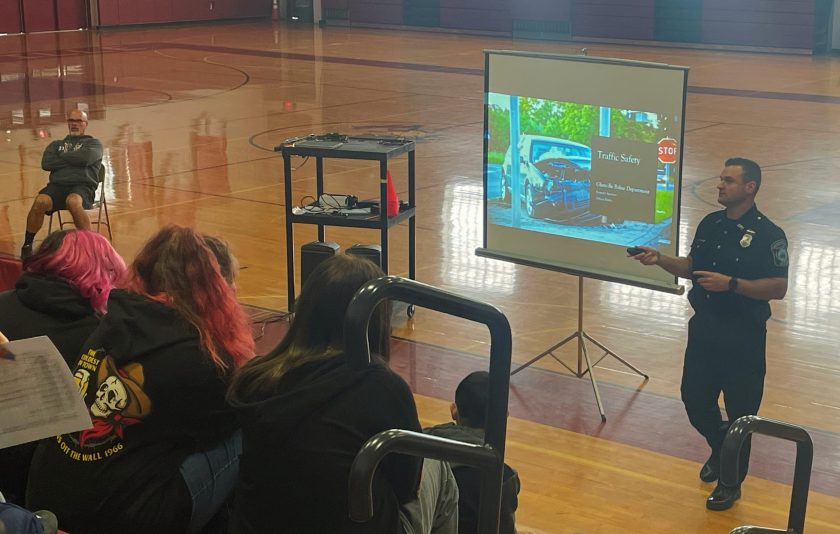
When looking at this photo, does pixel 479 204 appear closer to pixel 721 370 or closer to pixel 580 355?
pixel 580 355

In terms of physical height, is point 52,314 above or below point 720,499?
above

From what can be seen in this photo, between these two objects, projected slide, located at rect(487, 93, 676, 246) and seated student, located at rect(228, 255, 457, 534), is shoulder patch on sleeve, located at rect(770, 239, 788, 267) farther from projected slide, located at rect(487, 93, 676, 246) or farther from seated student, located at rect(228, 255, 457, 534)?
seated student, located at rect(228, 255, 457, 534)

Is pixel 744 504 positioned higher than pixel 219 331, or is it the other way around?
pixel 219 331

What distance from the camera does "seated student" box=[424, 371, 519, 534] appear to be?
3.19 metres

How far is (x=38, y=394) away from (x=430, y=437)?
133 centimetres

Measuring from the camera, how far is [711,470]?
4.91 metres

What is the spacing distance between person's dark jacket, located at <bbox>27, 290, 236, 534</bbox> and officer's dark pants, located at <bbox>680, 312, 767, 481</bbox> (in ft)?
7.89

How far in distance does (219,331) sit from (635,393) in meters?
3.24

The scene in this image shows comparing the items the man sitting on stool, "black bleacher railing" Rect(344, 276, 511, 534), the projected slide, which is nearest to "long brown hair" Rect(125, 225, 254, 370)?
"black bleacher railing" Rect(344, 276, 511, 534)

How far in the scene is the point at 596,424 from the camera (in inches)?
219

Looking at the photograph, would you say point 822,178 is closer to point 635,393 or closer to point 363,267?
point 635,393

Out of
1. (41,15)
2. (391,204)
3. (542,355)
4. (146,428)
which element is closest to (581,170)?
(542,355)

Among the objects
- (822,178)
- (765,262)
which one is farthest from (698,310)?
(822,178)

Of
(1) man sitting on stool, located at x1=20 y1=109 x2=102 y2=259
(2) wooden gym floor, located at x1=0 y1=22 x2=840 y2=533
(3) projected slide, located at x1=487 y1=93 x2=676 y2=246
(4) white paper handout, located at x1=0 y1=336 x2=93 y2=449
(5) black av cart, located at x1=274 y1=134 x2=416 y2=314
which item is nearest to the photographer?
A: (4) white paper handout, located at x1=0 y1=336 x2=93 y2=449
